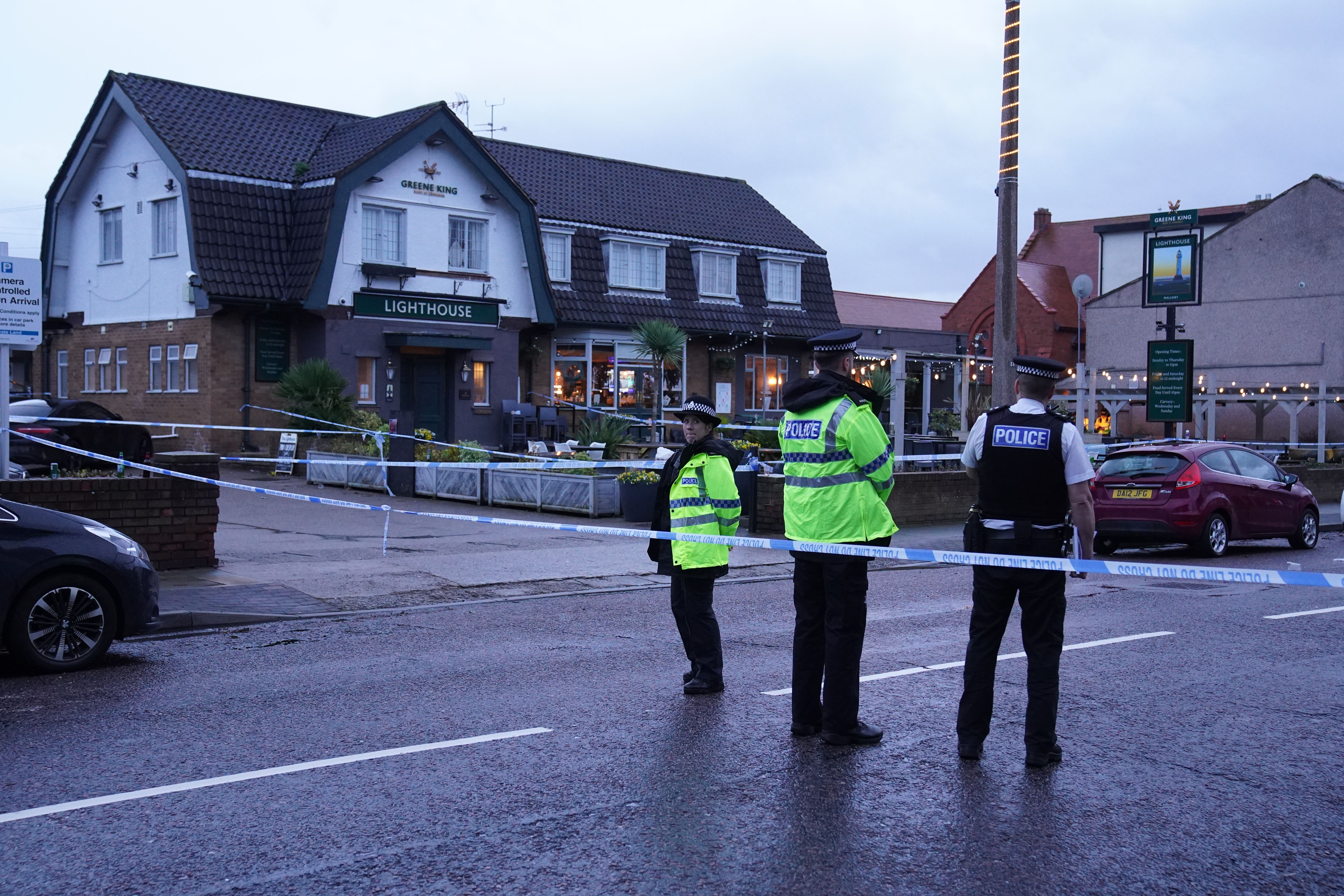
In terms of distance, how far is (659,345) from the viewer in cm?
3056

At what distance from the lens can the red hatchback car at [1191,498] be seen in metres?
15.3

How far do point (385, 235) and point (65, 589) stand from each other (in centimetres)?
2270

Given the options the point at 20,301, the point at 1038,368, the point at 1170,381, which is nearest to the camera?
the point at 1038,368

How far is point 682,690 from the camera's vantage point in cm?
758

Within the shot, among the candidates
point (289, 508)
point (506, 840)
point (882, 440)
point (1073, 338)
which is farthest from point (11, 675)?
point (1073, 338)

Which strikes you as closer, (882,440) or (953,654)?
(882,440)

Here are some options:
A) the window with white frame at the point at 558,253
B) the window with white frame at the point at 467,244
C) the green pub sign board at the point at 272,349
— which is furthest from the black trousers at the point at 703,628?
the window with white frame at the point at 558,253

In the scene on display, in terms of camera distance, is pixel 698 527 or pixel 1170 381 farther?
pixel 1170 381

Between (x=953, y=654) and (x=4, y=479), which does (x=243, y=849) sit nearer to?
(x=953, y=654)

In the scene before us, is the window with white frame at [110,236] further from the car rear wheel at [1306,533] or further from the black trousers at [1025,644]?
the black trousers at [1025,644]

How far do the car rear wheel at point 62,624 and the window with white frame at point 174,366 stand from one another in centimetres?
2191

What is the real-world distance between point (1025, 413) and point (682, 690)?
2742 millimetres

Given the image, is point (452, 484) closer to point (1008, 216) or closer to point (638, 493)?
point (638, 493)

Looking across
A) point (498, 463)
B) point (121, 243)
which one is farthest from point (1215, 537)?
point (121, 243)
